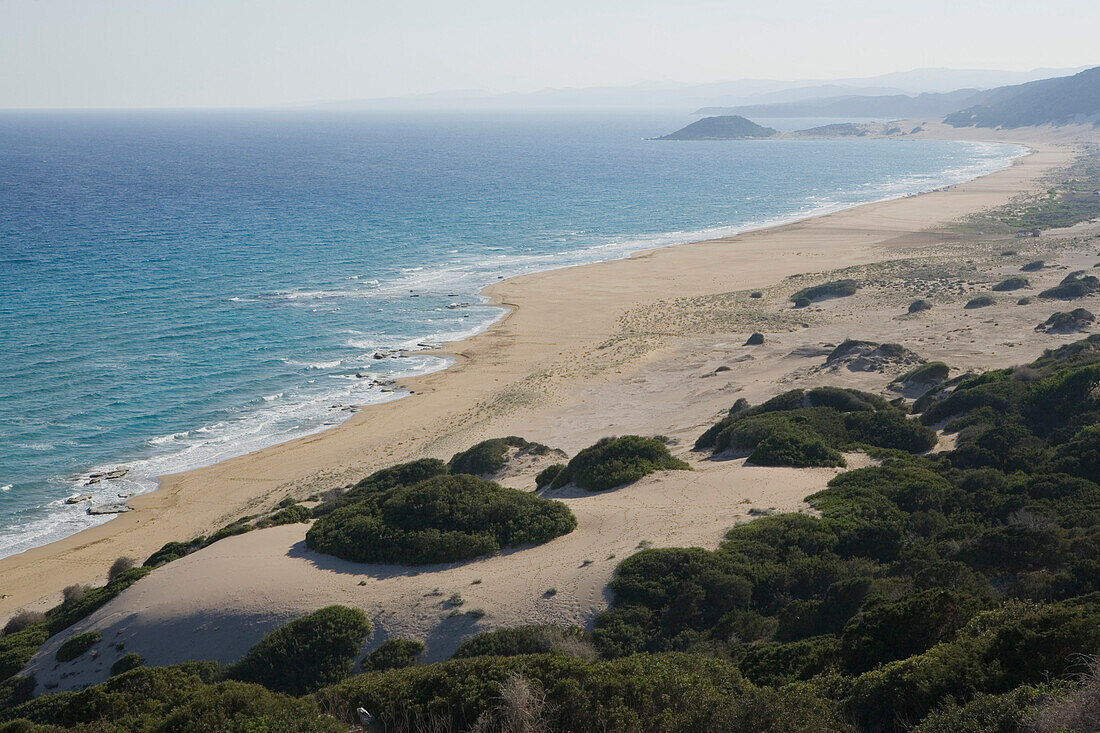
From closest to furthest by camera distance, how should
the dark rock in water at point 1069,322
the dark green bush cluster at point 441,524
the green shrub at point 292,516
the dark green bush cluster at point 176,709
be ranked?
the dark green bush cluster at point 176,709 < the dark green bush cluster at point 441,524 < the green shrub at point 292,516 < the dark rock in water at point 1069,322

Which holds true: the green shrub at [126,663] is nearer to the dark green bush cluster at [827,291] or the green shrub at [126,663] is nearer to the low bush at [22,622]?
the low bush at [22,622]

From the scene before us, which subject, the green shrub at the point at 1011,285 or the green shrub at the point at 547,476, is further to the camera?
the green shrub at the point at 1011,285

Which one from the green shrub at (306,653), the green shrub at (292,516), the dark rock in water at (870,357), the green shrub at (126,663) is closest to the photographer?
the green shrub at (306,653)

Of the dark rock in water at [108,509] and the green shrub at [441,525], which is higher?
the green shrub at [441,525]

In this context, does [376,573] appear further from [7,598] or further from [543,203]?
[543,203]

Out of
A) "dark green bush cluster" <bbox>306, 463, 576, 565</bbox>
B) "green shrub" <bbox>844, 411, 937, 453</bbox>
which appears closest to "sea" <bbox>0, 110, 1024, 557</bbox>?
"dark green bush cluster" <bbox>306, 463, 576, 565</bbox>

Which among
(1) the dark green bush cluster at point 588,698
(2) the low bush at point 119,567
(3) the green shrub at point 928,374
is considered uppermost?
(1) the dark green bush cluster at point 588,698

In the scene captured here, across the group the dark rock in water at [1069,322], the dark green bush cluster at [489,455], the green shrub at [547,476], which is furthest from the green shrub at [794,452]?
the dark rock in water at [1069,322]
